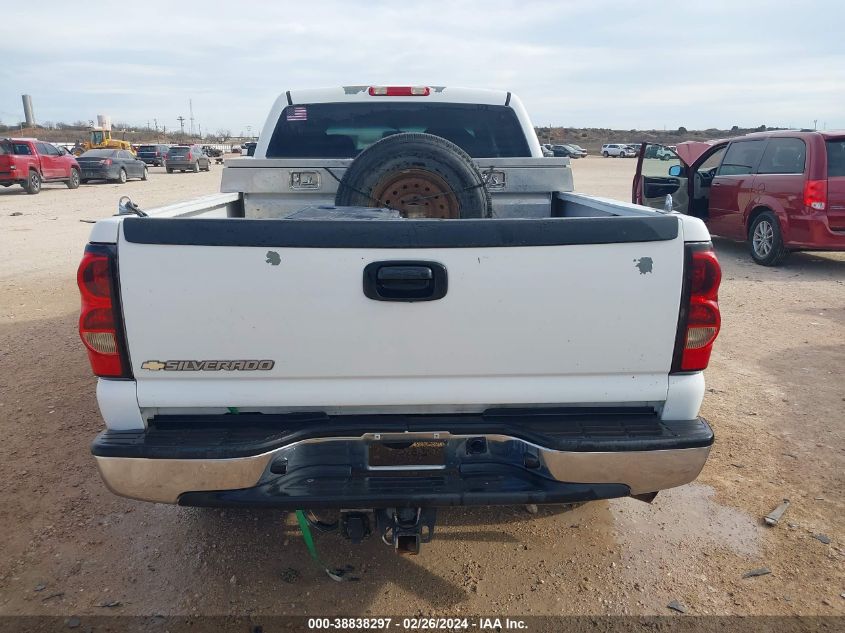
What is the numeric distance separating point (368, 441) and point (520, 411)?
0.59 meters

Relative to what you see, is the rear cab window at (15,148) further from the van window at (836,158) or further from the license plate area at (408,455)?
the van window at (836,158)

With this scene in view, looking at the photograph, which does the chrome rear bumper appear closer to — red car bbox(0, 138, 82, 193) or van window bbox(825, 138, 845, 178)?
van window bbox(825, 138, 845, 178)

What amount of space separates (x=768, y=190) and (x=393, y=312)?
8733mm

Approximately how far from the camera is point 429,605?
2650mm

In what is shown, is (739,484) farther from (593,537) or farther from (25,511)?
(25,511)

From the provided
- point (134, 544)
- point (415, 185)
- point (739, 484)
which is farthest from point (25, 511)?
point (739, 484)

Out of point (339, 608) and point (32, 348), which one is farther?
point (32, 348)

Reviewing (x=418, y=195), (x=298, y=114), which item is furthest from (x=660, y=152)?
(x=418, y=195)

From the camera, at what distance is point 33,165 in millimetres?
20672

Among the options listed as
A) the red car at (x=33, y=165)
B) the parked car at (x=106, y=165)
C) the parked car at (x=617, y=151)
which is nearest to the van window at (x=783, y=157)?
the red car at (x=33, y=165)

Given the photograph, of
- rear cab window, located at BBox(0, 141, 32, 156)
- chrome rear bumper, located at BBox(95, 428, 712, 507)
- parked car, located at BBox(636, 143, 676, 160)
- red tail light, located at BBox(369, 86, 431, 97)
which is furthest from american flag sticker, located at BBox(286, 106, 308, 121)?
rear cab window, located at BBox(0, 141, 32, 156)

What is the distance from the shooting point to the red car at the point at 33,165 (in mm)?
19703

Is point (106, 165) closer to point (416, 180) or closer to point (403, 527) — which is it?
point (416, 180)

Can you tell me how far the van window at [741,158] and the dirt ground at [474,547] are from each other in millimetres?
6139
